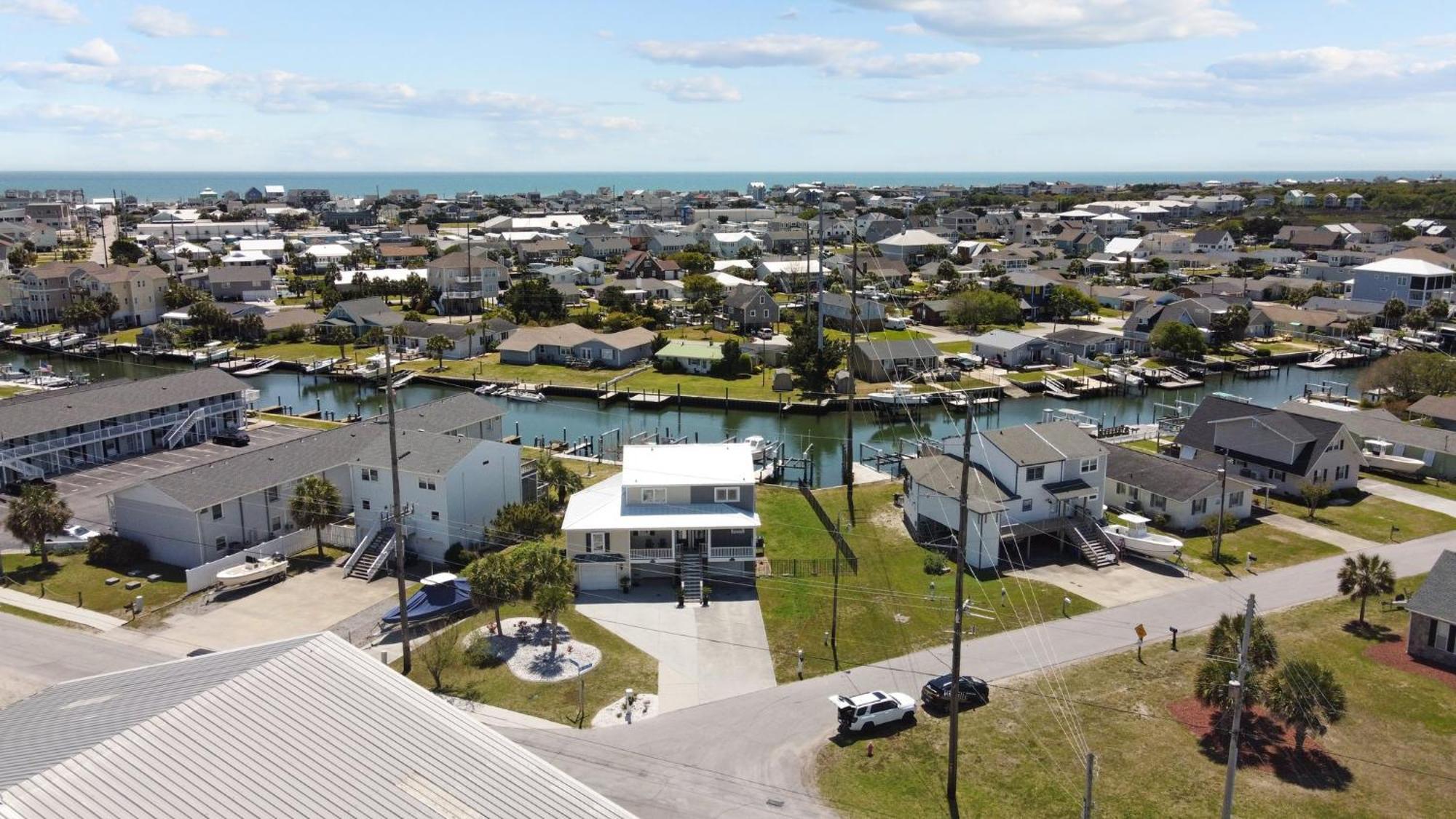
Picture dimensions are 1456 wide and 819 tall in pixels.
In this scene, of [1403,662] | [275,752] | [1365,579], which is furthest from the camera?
[1365,579]

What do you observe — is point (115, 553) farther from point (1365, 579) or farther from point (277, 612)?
point (1365, 579)

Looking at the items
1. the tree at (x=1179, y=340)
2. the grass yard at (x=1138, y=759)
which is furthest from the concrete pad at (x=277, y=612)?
the tree at (x=1179, y=340)

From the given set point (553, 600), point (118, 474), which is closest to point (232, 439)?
point (118, 474)

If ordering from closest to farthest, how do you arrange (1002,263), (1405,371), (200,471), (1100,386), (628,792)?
(628,792)
(200,471)
(1405,371)
(1100,386)
(1002,263)

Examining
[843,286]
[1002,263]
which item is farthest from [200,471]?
[1002,263]

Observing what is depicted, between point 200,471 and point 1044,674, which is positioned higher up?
point 200,471

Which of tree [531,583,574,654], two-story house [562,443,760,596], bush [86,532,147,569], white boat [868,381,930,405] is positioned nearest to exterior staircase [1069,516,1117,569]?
two-story house [562,443,760,596]

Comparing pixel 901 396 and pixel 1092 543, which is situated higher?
→ pixel 901 396

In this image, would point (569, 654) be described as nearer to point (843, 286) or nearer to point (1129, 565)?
point (1129, 565)

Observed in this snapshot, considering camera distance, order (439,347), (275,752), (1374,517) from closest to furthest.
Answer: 1. (275,752)
2. (1374,517)
3. (439,347)
